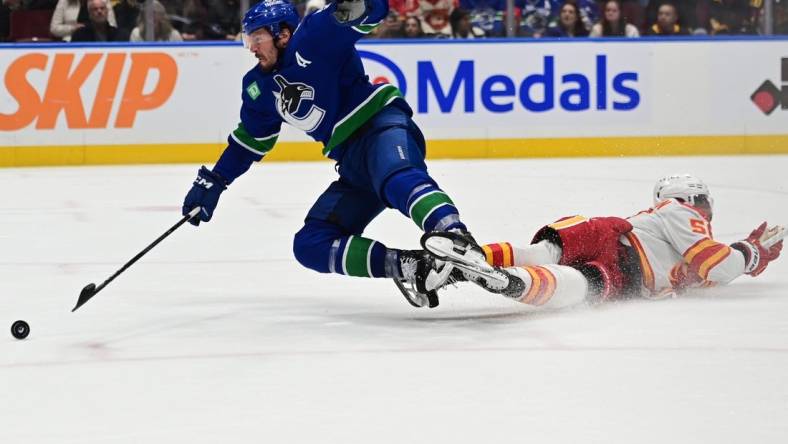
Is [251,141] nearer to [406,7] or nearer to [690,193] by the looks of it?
[690,193]

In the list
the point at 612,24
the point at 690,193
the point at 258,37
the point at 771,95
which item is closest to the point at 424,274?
the point at 258,37

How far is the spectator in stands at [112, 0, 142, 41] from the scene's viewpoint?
9.29 m

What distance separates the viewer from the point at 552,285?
3.76 metres

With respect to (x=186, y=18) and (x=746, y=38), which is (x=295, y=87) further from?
(x=746, y=38)

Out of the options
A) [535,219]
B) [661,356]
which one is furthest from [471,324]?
[535,219]

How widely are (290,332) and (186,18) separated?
6080 mm

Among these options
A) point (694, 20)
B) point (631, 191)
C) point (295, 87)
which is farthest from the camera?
point (694, 20)

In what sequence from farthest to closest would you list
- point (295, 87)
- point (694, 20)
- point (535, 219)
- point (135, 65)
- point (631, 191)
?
point (694, 20), point (135, 65), point (631, 191), point (535, 219), point (295, 87)

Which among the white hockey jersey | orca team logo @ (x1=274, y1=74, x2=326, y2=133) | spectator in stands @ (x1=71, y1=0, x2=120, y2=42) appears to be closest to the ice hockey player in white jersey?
the white hockey jersey

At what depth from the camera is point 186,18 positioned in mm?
9461

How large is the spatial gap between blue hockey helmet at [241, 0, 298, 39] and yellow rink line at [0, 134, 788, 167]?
5.30m

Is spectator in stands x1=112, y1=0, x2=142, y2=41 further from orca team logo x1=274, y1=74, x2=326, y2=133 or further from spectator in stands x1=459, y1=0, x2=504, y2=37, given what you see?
orca team logo x1=274, y1=74, x2=326, y2=133

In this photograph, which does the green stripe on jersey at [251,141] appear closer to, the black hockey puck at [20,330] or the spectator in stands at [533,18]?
the black hockey puck at [20,330]

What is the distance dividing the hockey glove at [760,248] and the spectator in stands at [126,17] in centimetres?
585
